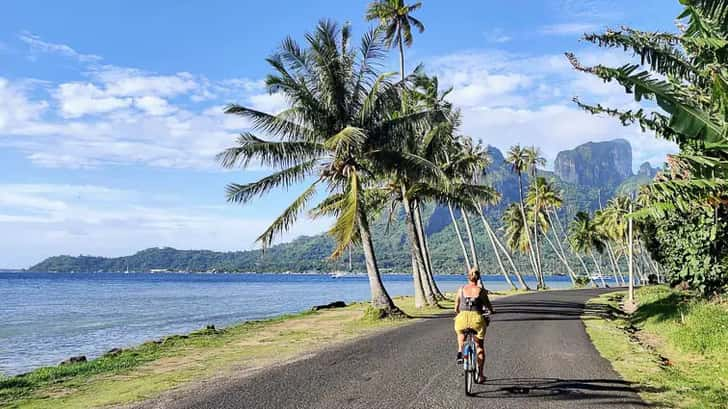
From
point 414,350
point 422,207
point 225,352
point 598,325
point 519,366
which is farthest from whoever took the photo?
point 422,207

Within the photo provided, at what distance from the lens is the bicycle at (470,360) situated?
8742mm

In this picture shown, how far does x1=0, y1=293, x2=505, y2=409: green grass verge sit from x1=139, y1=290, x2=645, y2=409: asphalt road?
→ 1.29 m

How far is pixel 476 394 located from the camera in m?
8.71

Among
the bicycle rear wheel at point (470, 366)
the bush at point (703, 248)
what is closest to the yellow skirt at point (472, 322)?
the bicycle rear wheel at point (470, 366)

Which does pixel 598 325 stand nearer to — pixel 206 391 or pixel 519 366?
pixel 519 366

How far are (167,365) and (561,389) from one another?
892cm

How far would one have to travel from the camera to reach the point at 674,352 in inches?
553

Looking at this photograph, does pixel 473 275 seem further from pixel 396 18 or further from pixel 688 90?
pixel 396 18

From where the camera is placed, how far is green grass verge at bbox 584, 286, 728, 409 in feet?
29.5

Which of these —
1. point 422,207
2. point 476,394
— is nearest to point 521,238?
point 422,207

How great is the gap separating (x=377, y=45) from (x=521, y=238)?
175 feet

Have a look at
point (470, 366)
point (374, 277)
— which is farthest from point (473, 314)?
point (374, 277)

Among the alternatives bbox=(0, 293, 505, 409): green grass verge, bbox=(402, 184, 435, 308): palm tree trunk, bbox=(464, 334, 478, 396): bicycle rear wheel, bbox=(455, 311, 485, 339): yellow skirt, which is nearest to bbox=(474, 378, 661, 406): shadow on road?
bbox=(464, 334, 478, 396): bicycle rear wheel

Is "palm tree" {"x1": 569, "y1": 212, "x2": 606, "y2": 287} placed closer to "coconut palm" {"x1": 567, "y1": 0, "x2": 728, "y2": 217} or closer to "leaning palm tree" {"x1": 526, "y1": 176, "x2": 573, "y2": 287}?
"leaning palm tree" {"x1": 526, "y1": 176, "x2": 573, "y2": 287}
